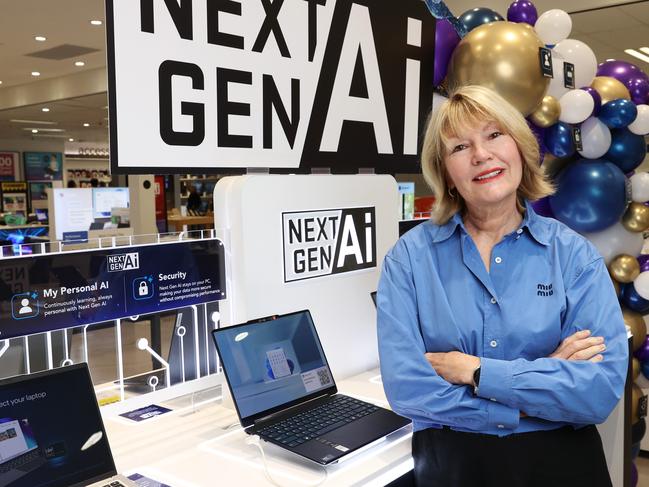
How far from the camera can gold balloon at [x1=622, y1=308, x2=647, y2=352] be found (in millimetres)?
2713

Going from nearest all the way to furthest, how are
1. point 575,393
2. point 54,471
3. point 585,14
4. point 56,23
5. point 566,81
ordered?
point 54,471 → point 575,393 → point 566,81 → point 585,14 → point 56,23

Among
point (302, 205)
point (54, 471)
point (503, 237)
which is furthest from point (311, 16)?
point (54, 471)

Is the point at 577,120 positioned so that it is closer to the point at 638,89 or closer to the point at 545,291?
the point at 638,89

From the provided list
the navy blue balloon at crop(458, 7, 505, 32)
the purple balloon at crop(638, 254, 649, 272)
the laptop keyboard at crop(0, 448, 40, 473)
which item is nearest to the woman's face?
the laptop keyboard at crop(0, 448, 40, 473)

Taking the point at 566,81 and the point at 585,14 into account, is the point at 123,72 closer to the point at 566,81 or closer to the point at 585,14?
the point at 566,81

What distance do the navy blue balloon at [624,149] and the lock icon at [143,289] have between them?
2.00 metres

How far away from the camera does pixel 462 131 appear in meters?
1.48

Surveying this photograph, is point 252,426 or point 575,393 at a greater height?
point 575,393

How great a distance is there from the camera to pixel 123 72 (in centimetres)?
153

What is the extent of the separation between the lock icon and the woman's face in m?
0.80

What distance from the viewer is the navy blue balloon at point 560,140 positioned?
2484 millimetres

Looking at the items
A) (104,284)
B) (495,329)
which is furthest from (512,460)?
(104,284)

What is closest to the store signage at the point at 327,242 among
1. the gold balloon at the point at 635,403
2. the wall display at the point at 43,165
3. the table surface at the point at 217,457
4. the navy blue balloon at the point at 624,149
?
the table surface at the point at 217,457

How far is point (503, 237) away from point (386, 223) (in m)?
0.78
